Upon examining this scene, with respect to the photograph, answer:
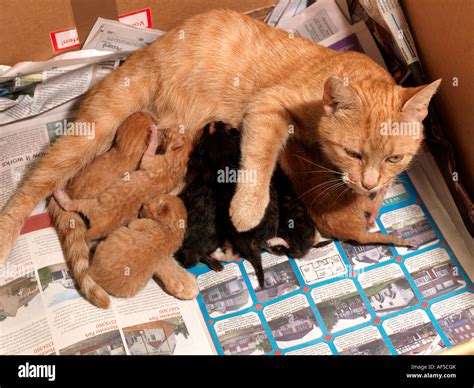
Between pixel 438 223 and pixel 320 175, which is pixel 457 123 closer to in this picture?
pixel 438 223

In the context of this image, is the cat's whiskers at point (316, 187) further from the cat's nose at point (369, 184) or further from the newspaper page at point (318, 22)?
the newspaper page at point (318, 22)

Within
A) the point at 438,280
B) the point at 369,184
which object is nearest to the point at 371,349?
the point at 438,280

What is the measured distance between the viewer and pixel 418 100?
142cm

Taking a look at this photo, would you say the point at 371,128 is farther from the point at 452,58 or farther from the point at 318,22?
the point at 318,22

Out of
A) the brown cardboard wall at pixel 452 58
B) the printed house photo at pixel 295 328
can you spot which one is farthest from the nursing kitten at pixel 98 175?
the brown cardboard wall at pixel 452 58

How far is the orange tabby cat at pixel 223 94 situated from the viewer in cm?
170

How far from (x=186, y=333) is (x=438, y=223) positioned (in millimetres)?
987

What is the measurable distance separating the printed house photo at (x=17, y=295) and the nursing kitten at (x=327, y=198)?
937mm

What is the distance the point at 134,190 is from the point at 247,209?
0.38 metres

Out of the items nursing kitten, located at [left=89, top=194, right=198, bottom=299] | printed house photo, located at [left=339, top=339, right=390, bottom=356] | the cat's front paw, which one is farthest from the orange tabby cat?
printed house photo, located at [left=339, top=339, right=390, bottom=356]

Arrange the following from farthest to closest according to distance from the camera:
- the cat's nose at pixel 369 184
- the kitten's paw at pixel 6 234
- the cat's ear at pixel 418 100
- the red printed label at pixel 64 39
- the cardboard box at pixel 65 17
→ the red printed label at pixel 64 39
the cardboard box at pixel 65 17
the kitten's paw at pixel 6 234
the cat's nose at pixel 369 184
the cat's ear at pixel 418 100

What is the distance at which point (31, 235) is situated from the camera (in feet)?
6.14

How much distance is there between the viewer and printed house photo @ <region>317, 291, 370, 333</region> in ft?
5.85
